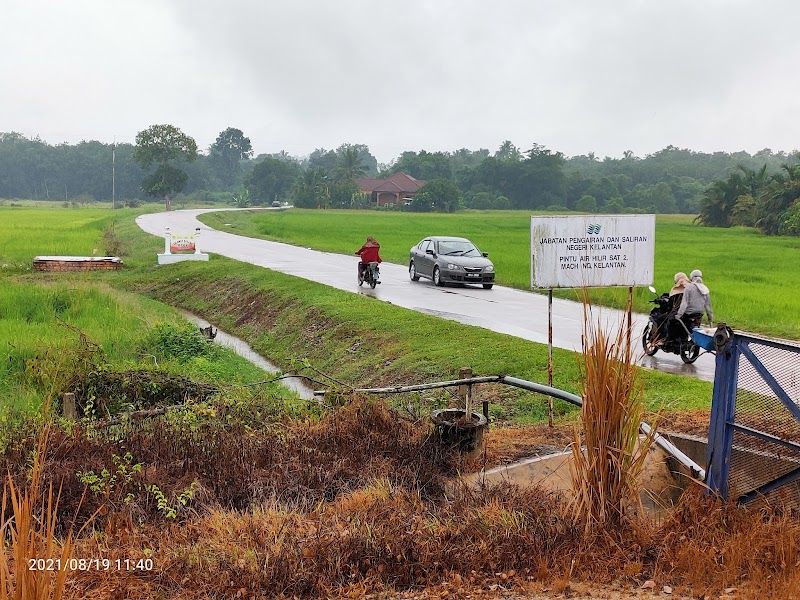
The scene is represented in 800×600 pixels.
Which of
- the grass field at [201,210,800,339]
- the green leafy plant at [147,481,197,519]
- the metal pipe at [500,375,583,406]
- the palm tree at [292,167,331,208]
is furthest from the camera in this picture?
the palm tree at [292,167,331,208]

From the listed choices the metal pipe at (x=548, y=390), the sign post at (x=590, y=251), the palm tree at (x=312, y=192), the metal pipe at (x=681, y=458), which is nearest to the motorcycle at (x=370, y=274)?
the sign post at (x=590, y=251)

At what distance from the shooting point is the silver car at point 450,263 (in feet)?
76.3

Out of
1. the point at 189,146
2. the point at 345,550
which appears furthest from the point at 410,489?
the point at 189,146

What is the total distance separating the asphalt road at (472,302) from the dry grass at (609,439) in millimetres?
2126

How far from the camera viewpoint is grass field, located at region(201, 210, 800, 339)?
706 inches

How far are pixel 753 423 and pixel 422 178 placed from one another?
115 meters

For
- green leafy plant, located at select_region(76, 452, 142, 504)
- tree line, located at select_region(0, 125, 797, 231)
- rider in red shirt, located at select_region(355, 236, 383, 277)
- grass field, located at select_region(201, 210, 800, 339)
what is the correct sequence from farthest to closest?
tree line, located at select_region(0, 125, 797, 231), rider in red shirt, located at select_region(355, 236, 383, 277), grass field, located at select_region(201, 210, 800, 339), green leafy plant, located at select_region(76, 452, 142, 504)

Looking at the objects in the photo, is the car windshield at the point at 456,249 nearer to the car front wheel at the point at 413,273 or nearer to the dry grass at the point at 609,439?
the car front wheel at the point at 413,273

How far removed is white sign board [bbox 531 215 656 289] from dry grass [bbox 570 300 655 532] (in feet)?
11.8

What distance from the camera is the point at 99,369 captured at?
34.2ft

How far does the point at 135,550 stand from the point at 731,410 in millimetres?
3966

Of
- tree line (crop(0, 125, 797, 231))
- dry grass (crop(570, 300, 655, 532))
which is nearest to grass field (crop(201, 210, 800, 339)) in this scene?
dry grass (crop(570, 300, 655, 532))

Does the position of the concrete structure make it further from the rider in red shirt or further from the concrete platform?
the concrete platform

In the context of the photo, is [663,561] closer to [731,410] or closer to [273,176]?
[731,410]
